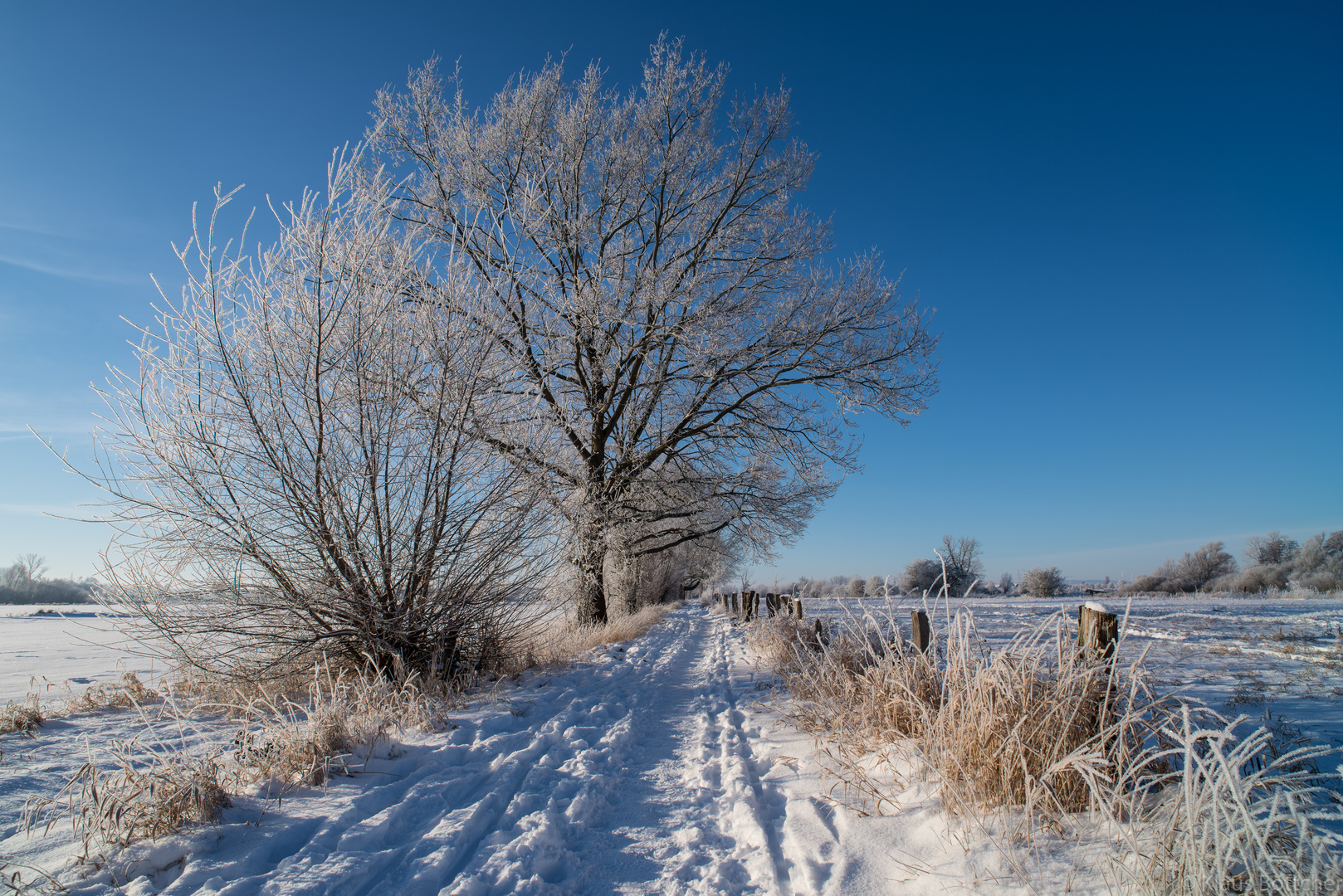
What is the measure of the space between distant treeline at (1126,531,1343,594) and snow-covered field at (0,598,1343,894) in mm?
24740

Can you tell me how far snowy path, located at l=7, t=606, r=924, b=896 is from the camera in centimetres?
209

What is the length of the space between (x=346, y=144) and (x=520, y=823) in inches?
187

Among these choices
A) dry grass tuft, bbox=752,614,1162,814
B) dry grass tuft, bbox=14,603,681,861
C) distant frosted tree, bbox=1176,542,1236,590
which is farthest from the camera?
distant frosted tree, bbox=1176,542,1236,590

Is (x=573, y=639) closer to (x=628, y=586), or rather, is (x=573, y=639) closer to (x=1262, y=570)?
(x=628, y=586)

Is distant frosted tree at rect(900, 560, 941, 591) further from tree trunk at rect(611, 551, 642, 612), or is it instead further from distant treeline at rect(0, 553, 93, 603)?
distant treeline at rect(0, 553, 93, 603)

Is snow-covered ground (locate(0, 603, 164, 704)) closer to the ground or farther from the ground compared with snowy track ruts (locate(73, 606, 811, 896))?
farther from the ground

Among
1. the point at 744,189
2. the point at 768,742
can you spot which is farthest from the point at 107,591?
the point at 744,189

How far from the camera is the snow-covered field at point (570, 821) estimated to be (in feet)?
6.82

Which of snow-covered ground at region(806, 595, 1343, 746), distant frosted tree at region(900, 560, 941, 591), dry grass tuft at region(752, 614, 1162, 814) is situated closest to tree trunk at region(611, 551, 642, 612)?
snow-covered ground at region(806, 595, 1343, 746)

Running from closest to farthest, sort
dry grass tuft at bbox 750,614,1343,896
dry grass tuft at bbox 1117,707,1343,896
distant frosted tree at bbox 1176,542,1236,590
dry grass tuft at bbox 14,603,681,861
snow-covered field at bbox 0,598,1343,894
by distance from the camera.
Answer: dry grass tuft at bbox 1117,707,1343,896
dry grass tuft at bbox 750,614,1343,896
snow-covered field at bbox 0,598,1343,894
dry grass tuft at bbox 14,603,681,861
distant frosted tree at bbox 1176,542,1236,590

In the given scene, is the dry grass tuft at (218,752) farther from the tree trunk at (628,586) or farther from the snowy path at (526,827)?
the tree trunk at (628,586)

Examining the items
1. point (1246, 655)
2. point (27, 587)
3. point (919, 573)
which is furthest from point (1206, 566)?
point (27, 587)

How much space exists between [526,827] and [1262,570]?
3259 centimetres

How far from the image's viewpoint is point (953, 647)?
303 centimetres
